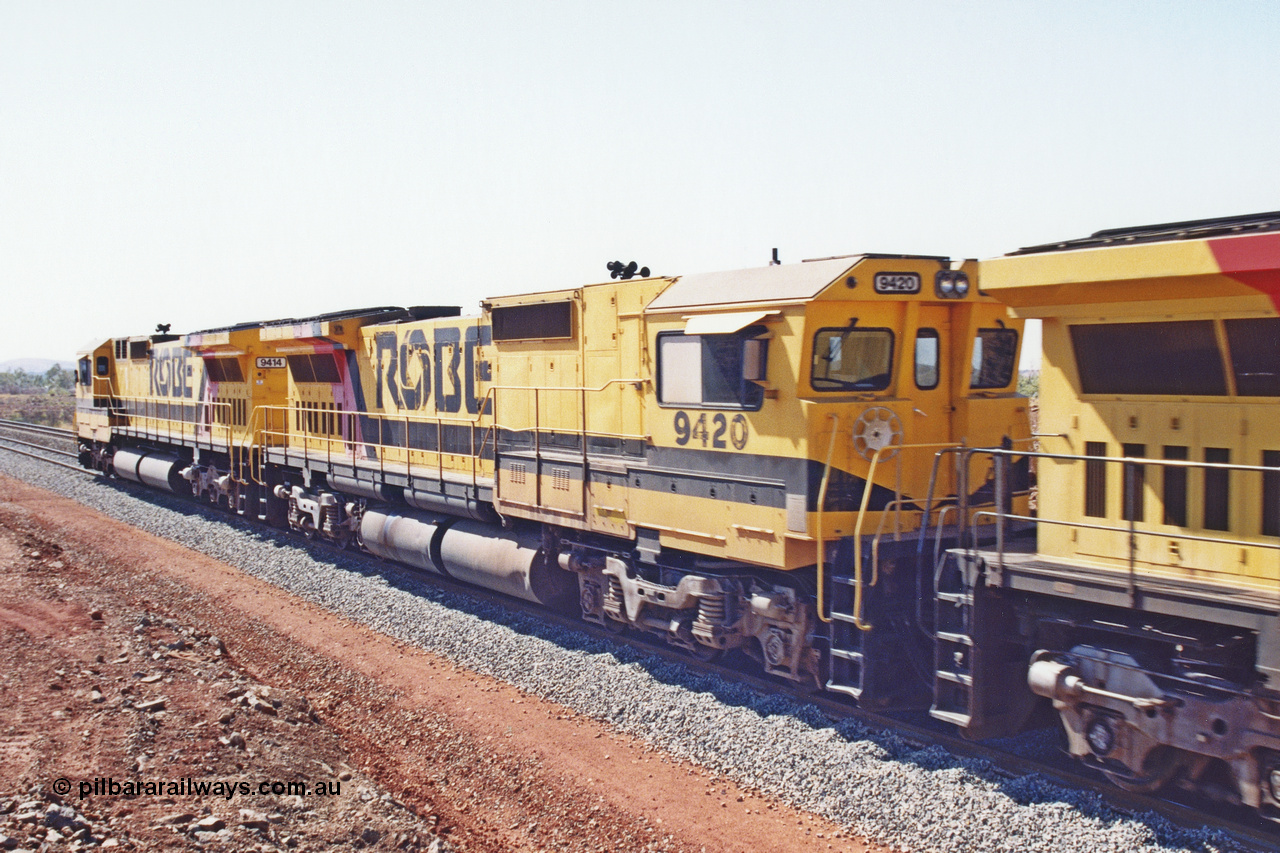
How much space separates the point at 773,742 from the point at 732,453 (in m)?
2.46

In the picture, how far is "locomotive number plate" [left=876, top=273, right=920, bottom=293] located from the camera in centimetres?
812

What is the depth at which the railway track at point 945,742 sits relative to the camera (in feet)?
20.2

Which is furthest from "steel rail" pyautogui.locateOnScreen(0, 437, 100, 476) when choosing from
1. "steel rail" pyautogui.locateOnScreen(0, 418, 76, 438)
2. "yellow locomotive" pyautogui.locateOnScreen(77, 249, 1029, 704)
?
"yellow locomotive" pyautogui.locateOnScreen(77, 249, 1029, 704)

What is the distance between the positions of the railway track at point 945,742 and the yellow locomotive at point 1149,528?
0.60ft

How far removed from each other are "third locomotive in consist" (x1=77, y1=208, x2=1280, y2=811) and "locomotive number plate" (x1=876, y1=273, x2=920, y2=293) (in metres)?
0.02

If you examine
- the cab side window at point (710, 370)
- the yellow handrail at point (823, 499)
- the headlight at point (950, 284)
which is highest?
the headlight at point (950, 284)

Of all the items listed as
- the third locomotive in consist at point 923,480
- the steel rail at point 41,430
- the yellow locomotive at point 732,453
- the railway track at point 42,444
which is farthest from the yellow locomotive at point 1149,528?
the steel rail at point 41,430

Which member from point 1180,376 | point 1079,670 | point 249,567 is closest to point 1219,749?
point 1079,670

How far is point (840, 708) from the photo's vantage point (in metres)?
8.35

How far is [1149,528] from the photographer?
653cm

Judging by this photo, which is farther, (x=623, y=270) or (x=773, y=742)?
(x=623, y=270)

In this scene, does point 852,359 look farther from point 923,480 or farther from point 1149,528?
point 1149,528

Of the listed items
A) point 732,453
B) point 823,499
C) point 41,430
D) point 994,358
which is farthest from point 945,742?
point 41,430

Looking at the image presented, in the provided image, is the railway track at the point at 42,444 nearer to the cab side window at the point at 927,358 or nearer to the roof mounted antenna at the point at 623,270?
the roof mounted antenna at the point at 623,270
